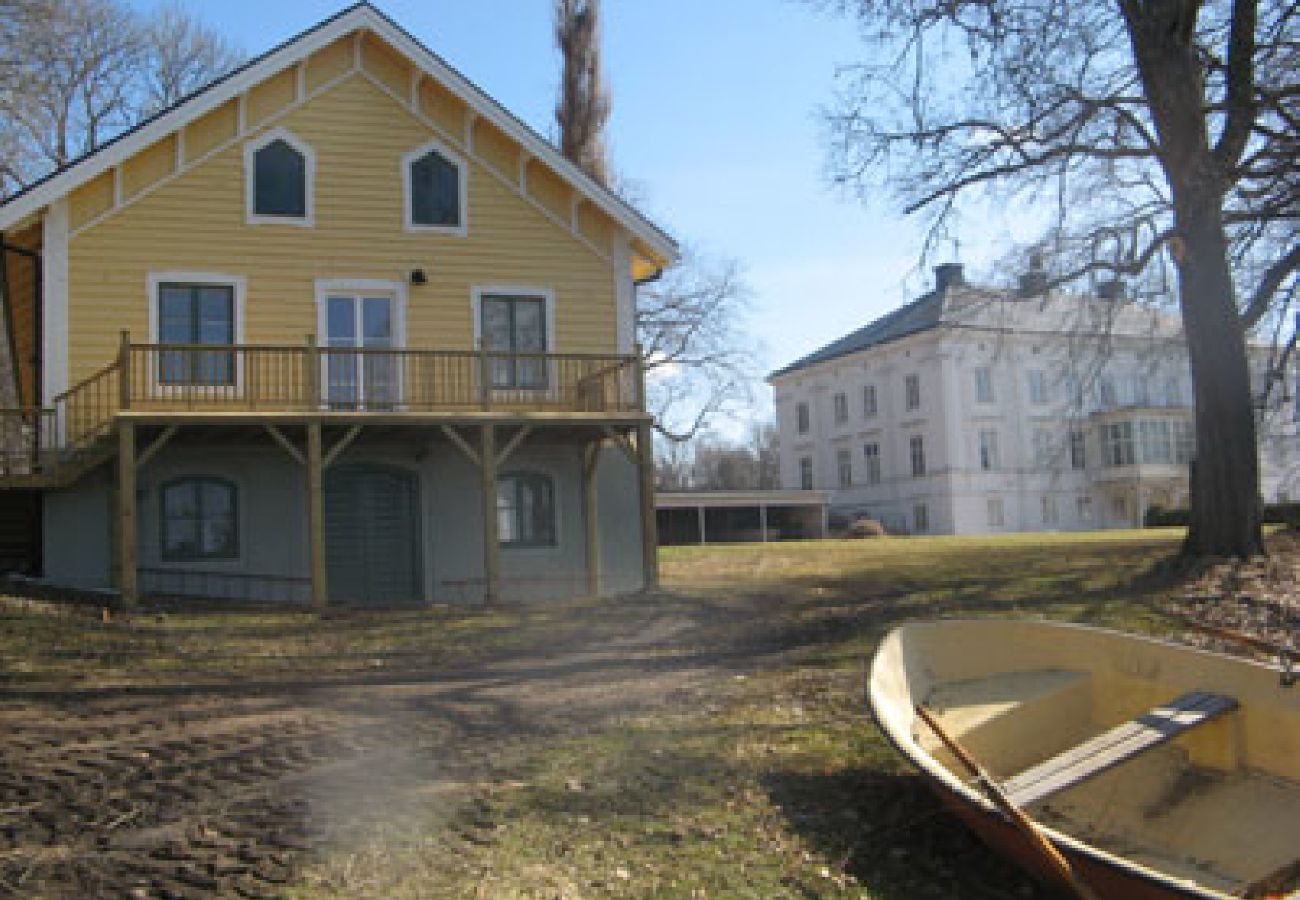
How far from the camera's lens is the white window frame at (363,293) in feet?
57.8

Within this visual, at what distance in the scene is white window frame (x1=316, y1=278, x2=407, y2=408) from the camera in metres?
17.6

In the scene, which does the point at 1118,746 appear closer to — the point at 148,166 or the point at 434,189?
the point at 434,189

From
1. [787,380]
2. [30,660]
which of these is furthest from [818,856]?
[787,380]

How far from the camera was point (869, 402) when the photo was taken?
5791 centimetres

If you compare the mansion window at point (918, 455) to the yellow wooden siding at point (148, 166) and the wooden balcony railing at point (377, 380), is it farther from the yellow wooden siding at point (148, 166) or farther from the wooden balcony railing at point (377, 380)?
the yellow wooden siding at point (148, 166)

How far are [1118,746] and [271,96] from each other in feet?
53.4

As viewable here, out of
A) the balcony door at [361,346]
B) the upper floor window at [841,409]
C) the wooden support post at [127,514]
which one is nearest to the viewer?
the wooden support post at [127,514]

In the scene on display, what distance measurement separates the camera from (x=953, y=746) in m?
5.86

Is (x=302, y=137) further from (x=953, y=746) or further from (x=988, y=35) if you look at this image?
(x=953, y=746)

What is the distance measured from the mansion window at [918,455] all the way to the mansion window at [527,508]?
123ft

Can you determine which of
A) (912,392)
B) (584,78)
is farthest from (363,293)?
(912,392)

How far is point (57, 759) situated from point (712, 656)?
619 cm

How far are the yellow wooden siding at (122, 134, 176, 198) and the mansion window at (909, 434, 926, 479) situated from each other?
139 ft

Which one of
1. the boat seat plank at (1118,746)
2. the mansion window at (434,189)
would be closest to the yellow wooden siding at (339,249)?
the mansion window at (434,189)
